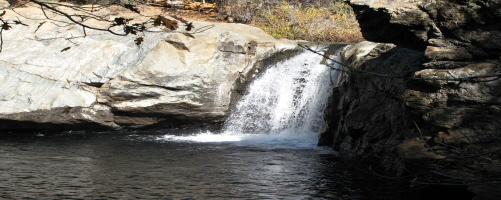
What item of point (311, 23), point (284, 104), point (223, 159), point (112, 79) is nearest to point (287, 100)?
point (284, 104)

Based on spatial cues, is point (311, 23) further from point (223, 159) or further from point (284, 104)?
point (223, 159)

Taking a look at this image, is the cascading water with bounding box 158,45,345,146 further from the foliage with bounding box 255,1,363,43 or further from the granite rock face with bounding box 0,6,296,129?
the foliage with bounding box 255,1,363,43

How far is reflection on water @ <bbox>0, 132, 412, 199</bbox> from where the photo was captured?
5.00 meters

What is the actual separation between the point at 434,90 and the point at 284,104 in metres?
5.86

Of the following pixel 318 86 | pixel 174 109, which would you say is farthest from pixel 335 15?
pixel 174 109

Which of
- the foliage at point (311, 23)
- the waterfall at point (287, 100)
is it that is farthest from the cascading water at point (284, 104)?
the foliage at point (311, 23)

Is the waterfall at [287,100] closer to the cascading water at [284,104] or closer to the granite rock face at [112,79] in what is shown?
the cascading water at [284,104]

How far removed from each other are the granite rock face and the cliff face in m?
4.83

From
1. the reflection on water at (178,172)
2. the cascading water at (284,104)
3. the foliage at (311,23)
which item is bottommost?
the reflection on water at (178,172)

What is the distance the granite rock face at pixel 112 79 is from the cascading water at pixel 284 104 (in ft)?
1.72

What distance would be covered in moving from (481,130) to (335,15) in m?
13.8

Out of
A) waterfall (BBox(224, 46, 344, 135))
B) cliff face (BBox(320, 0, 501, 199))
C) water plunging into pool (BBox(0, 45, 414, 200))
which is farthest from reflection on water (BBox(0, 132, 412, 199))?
waterfall (BBox(224, 46, 344, 135))

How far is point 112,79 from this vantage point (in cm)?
1080

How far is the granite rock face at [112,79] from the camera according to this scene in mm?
10477
